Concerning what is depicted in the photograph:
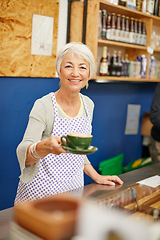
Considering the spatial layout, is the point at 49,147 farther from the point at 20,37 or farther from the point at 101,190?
the point at 20,37

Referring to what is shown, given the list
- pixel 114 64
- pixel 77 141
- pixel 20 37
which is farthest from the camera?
pixel 114 64

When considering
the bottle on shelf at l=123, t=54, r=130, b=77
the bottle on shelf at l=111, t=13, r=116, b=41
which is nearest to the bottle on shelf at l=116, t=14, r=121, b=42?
the bottle on shelf at l=111, t=13, r=116, b=41

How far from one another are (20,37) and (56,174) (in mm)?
1518

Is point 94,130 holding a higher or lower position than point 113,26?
lower

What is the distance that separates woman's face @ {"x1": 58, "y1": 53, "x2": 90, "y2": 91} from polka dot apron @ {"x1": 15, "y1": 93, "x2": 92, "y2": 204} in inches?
5.0

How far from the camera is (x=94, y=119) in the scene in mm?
3863

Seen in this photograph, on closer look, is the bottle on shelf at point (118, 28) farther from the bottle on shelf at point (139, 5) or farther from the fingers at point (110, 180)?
the fingers at point (110, 180)

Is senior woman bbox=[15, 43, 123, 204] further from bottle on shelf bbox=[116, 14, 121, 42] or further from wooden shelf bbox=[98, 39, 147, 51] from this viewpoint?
bottle on shelf bbox=[116, 14, 121, 42]

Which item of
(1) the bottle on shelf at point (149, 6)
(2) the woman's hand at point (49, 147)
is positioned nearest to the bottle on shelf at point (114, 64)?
(1) the bottle on shelf at point (149, 6)

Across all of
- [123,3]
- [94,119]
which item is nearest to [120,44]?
[123,3]

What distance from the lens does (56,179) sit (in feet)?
5.87

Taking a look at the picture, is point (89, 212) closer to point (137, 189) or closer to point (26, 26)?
point (137, 189)

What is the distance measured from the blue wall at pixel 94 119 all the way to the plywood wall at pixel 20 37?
10cm

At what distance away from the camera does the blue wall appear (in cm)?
286
